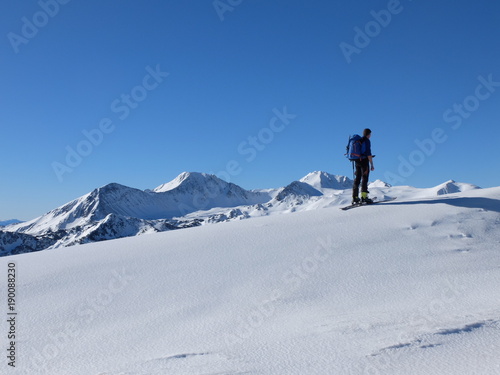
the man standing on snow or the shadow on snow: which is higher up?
the man standing on snow

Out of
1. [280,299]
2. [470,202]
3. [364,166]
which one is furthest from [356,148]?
[280,299]

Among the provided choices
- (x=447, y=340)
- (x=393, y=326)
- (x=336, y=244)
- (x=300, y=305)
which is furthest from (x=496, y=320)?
(x=336, y=244)

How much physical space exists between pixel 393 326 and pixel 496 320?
1253 mm

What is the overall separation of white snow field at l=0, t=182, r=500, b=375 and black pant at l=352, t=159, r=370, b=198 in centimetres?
158

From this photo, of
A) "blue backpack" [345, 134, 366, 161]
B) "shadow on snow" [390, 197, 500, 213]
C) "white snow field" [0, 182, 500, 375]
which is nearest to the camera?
"white snow field" [0, 182, 500, 375]

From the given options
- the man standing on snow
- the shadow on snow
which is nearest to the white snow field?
the shadow on snow

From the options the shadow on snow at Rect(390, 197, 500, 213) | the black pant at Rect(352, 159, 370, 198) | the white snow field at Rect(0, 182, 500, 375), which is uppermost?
the black pant at Rect(352, 159, 370, 198)

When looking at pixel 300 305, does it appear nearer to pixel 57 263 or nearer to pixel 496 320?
pixel 496 320

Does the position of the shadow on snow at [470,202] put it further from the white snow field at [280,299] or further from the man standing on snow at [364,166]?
the man standing on snow at [364,166]

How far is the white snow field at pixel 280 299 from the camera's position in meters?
4.15

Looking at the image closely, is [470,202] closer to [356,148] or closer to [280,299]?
[356,148]

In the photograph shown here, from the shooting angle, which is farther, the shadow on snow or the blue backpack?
the blue backpack

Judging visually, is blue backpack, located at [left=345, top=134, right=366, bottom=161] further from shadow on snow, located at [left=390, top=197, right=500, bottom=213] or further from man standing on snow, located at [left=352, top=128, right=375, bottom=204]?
shadow on snow, located at [left=390, top=197, right=500, bottom=213]

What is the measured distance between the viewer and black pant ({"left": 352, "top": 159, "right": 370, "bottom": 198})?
11205 millimetres
